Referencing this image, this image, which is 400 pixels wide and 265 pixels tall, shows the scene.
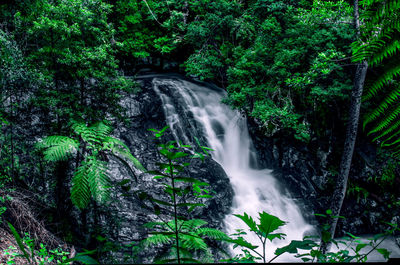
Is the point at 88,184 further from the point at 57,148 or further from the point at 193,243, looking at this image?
the point at 193,243

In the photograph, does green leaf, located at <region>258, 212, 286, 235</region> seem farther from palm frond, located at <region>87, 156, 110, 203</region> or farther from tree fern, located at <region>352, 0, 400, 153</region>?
palm frond, located at <region>87, 156, 110, 203</region>

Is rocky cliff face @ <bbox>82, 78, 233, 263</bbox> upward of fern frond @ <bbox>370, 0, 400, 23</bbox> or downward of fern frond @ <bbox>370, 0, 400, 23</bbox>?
downward

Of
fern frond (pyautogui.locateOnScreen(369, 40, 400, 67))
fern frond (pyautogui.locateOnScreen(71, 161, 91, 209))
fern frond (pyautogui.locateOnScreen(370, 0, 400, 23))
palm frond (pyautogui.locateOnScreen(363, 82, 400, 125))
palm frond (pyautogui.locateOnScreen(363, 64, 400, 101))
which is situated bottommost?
fern frond (pyautogui.locateOnScreen(71, 161, 91, 209))

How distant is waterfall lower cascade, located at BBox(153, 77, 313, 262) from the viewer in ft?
22.2

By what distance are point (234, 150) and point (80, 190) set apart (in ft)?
21.1

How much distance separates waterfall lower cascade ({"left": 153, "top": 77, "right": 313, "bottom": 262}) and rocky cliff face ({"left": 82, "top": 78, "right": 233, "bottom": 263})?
1.38 feet

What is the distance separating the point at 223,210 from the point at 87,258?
19.3 ft

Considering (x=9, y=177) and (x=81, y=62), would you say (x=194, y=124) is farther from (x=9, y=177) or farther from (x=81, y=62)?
(x=9, y=177)

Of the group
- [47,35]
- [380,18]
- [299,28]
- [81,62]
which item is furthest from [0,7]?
[299,28]

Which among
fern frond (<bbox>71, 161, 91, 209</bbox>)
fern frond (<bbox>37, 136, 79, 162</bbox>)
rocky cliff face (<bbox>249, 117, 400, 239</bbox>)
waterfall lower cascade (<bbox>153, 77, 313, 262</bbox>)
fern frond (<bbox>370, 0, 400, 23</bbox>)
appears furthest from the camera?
rocky cliff face (<bbox>249, 117, 400, 239</bbox>)

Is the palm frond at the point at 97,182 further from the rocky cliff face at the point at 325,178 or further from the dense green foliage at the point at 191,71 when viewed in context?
the rocky cliff face at the point at 325,178

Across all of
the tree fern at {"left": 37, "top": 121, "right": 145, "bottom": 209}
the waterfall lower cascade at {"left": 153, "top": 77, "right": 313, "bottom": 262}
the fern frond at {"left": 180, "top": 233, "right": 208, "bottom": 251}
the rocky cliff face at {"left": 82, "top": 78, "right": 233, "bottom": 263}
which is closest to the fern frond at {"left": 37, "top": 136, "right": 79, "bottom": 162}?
the tree fern at {"left": 37, "top": 121, "right": 145, "bottom": 209}

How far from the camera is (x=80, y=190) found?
3.02 metres

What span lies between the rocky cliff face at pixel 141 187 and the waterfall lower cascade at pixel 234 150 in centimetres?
42
